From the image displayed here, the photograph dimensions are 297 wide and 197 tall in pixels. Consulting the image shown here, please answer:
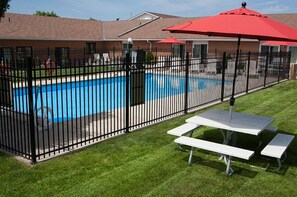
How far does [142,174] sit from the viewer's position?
5.38 m

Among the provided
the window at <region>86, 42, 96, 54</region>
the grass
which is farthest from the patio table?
the window at <region>86, 42, 96, 54</region>

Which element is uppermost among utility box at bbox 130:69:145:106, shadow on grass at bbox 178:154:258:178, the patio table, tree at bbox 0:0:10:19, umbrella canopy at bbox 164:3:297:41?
tree at bbox 0:0:10:19

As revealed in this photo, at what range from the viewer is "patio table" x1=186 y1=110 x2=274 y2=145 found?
5765mm

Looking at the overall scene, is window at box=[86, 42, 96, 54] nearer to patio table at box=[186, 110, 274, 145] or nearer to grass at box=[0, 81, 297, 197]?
grass at box=[0, 81, 297, 197]

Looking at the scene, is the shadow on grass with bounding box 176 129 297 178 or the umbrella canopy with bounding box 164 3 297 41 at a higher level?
the umbrella canopy with bounding box 164 3 297 41

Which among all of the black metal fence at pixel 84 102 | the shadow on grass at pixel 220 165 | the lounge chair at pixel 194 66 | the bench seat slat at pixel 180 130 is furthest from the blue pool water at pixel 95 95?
the shadow on grass at pixel 220 165

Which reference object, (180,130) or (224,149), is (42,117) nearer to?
(180,130)

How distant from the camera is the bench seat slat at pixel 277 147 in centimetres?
534

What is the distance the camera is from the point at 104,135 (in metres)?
7.24

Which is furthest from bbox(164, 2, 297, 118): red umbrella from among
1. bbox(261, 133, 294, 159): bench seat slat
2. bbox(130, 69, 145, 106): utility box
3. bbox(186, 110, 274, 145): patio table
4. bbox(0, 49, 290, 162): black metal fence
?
bbox(130, 69, 145, 106): utility box

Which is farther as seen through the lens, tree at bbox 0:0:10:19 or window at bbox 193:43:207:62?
window at bbox 193:43:207:62

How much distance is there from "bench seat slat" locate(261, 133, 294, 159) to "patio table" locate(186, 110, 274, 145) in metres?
0.35

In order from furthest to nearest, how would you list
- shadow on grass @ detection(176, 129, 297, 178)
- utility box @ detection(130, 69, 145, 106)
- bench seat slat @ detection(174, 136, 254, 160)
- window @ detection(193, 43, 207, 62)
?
window @ detection(193, 43, 207, 62)
utility box @ detection(130, 69, 145, 106)
shadow on grass @ detection(176, 129, 297, 178)
bench seat slat @ detection(174, 136, 254, 160)

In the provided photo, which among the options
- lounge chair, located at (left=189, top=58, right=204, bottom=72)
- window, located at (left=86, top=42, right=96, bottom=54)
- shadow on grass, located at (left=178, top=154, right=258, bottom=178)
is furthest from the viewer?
window, located at (left=86, top=42, right=96, bottom=54)
